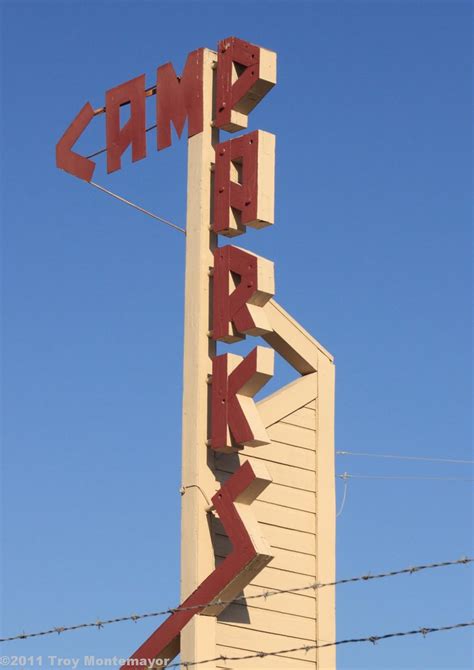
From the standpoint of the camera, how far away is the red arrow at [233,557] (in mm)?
15312

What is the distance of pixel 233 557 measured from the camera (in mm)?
15359

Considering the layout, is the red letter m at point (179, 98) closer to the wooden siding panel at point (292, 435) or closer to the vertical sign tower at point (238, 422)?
the vertical sign tower at point (238, 422)

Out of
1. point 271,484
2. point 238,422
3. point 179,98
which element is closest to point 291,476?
point 271,484

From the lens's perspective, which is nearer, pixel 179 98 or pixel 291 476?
pixel 291 476

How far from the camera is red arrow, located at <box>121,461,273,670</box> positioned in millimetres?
15312

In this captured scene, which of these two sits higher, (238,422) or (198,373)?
(198,373)

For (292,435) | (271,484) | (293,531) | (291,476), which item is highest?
(292,435)

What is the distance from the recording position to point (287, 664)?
1639 cm

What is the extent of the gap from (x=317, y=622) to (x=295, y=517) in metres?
1.13

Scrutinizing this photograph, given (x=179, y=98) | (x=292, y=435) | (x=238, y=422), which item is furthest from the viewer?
(x=179, y=98)

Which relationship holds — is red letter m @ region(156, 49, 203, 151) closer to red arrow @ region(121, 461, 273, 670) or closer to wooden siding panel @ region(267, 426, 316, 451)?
wooden siding panel @ region(267, 426, 316, 451)

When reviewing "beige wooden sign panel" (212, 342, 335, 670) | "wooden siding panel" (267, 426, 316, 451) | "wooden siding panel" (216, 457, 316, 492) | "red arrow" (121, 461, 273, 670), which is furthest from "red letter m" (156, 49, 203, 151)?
"red arrow" (121, 461, 273, 670)

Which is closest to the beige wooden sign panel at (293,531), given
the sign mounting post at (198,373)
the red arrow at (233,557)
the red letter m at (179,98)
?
the sign mounting post at (198,373)

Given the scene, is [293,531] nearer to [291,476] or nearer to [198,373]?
[291,476]
